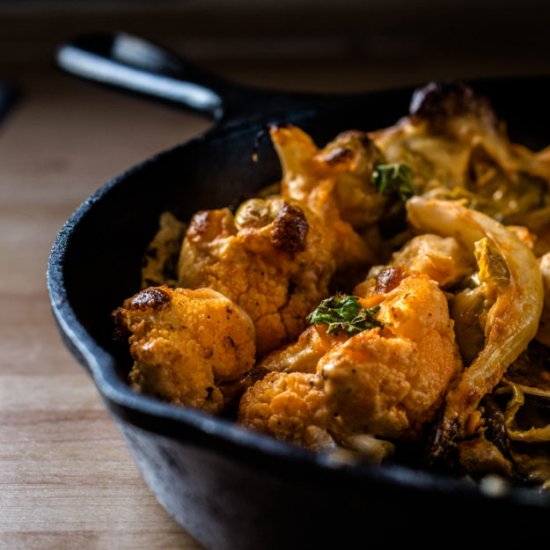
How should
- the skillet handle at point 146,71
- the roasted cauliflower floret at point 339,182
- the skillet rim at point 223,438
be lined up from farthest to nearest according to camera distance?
the skillet handle at point 146,71
the roasted cauliflower floret at point 339,182
the skillet rim at point 223,438

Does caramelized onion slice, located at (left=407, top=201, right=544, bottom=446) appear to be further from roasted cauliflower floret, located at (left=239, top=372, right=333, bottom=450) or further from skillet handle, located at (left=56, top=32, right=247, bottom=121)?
skillet handle, located at (left=56, top=32, right=247, bottom=121)

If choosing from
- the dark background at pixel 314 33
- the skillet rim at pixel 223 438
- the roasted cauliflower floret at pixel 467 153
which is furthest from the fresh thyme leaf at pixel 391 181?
the dark background at pixel 314 33

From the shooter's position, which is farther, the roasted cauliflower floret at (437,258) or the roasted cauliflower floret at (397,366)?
the roasted cauliflower floret at (437,258)

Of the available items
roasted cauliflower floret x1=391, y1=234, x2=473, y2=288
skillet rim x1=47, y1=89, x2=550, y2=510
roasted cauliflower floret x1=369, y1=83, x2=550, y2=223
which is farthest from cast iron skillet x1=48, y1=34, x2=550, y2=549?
roasted cauliflower floret x1=391, y1=234, x2=473, y2=288

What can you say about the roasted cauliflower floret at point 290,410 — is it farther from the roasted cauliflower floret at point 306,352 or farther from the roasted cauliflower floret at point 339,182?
the roasted cauliflower floret at point 339,182

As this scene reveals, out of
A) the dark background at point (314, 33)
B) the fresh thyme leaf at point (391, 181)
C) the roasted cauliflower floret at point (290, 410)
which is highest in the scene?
the fresh thyme leaf at point (391, 181)

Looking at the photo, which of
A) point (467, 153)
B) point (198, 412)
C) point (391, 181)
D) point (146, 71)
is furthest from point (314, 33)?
point (198, 412)
